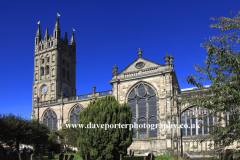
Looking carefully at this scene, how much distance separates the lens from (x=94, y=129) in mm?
22844

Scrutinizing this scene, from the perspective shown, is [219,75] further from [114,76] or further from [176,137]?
[114,76]

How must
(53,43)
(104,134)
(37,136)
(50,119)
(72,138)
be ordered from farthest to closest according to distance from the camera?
(53,43) < (50,119) < (72,138) < (37,136) < (104,134)

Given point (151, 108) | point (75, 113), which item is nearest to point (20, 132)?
point (75, 113)

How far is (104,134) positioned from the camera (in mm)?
22547

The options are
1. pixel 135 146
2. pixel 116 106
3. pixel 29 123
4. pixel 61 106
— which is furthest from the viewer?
pixel 61 106

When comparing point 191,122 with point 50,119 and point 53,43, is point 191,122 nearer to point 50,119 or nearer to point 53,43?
point 50,119

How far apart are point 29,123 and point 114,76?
13965 millimetres

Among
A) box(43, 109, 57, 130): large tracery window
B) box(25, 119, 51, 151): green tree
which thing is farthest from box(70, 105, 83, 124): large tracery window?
box(25, 119, 51, 151): green tree

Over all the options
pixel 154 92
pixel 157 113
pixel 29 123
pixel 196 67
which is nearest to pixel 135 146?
pixel 157 113

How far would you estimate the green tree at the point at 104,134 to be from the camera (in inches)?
882

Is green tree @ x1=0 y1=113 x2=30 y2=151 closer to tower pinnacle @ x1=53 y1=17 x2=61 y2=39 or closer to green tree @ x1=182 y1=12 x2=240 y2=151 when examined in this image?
green tree @ x1=182 y1=12 x2=240 y2=151

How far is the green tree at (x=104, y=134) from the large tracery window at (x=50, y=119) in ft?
72.9

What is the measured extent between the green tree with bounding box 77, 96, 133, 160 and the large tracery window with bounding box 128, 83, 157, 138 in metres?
10.1

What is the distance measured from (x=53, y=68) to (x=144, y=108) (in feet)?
109
